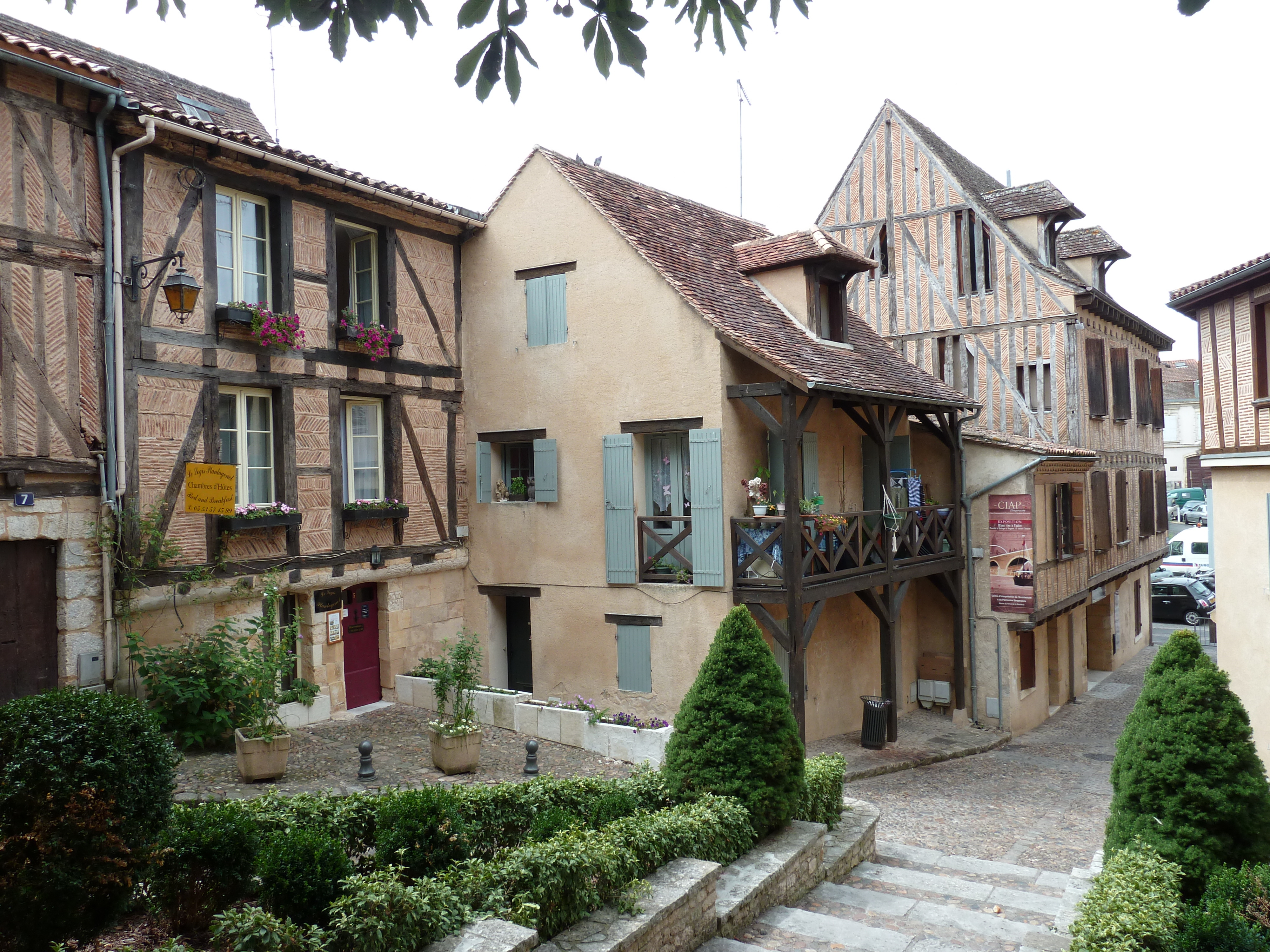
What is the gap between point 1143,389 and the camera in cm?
2131

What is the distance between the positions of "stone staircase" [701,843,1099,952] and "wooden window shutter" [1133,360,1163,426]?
15.4 m

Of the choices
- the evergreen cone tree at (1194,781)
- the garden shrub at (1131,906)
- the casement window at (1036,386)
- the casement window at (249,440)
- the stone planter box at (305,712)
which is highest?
the casement window at (1036,386)

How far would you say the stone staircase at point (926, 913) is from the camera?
568 centimetres

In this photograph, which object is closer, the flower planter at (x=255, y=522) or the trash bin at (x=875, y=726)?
the flower planter at (x=255, y=522)

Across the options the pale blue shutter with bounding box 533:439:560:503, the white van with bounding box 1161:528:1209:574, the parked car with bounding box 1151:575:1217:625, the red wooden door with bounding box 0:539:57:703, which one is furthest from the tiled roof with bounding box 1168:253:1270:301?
the white van with bounding box 1161:528:1209:574

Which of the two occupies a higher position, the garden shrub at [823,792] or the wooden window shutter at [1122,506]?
the wooden window shutter at [1122,506]

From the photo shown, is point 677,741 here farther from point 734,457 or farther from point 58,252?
point 58,252

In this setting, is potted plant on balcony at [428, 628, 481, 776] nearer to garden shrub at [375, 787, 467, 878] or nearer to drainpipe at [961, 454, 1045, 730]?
garden shrub at [375, 787, 467, 878]

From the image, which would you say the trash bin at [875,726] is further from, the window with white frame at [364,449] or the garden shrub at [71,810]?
the garden shrub at [71,810]

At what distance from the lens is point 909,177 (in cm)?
1820

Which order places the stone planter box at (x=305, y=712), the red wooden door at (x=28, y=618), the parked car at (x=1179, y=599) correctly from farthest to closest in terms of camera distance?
the parked car at (x=1179, y=599) → the stone planter box at (x=305, y=712) → the red wooden door at (x=28, y=618)

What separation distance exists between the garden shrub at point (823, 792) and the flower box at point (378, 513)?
6191 mm

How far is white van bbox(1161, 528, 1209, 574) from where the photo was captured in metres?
30.6

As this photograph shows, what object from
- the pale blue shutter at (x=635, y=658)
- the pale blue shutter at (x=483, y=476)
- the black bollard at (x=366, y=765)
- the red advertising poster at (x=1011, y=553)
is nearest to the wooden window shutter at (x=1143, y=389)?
the red advertising poster at (x=1011, y=553)
